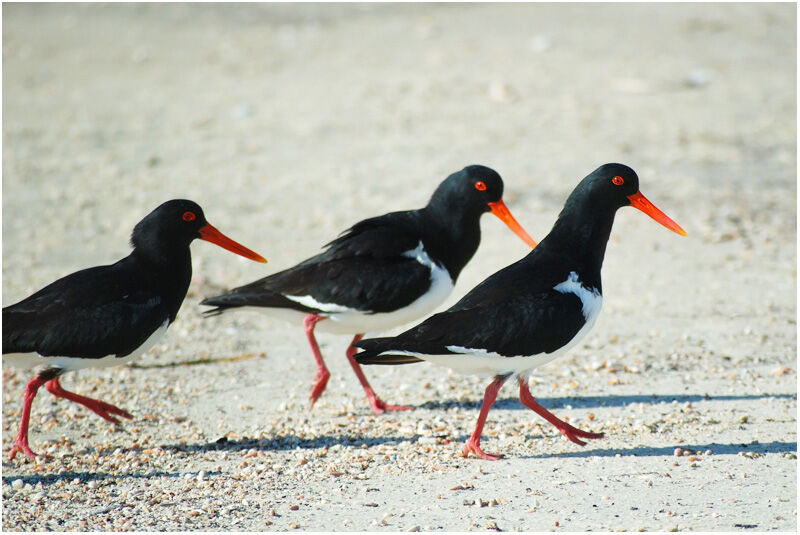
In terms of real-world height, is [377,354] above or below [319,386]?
above

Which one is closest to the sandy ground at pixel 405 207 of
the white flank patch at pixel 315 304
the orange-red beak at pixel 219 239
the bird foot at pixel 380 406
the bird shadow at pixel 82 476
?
the bird shadow at pixel 82 476

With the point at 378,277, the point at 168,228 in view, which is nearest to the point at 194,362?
the point at 168,228

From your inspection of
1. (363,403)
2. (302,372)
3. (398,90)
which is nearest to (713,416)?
(363,403)

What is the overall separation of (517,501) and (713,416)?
159 centimetres

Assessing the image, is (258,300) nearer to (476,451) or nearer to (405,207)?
(476,451)

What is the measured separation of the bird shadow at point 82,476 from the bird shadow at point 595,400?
1.62 meters

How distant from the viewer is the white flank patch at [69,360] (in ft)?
18.0

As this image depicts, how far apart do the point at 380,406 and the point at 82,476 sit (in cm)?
175

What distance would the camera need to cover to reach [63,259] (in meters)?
9.09

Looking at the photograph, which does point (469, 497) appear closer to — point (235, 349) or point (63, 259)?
point (235, 349)

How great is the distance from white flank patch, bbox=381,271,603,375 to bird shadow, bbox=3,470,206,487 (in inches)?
51.9

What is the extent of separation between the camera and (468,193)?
21.7ft

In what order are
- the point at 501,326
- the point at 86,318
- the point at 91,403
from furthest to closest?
the point at 91,403 → the point at 86,318 → the point at 501,326

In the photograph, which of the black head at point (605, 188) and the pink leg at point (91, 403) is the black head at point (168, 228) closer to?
the pink leg at point (91, 403)
